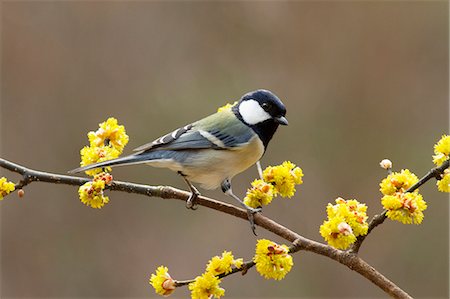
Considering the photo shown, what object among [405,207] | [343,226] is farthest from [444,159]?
[343,226]

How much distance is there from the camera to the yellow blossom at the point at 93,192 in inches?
52.0

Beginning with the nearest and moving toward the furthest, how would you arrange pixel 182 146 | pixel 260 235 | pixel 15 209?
pixel 182 146 → pixel 260 235 → pixel 15 209

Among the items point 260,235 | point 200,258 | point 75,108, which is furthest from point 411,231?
point 75,108

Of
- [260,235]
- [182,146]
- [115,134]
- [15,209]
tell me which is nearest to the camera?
[115,134]

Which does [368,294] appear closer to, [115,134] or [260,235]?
[260,235]

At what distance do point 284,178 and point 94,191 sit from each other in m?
0.44

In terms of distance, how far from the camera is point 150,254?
156 inches

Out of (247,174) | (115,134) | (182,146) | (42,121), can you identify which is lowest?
(115,134)

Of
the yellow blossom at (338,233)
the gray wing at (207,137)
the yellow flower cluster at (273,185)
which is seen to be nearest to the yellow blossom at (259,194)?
the yellow flower cluster at (273,185)

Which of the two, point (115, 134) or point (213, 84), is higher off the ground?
point (213, 84)

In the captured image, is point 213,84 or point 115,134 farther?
point 213,84

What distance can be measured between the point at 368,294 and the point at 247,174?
3.55ft

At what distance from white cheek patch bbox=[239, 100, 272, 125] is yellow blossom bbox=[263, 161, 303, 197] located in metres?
0.43

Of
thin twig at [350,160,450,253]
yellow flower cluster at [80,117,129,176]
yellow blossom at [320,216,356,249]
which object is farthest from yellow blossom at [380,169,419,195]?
yellow flower cluster at [80,117,129,176]
